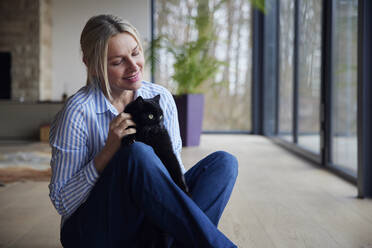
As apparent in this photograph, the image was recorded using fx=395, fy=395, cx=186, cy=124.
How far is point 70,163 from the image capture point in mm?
1172

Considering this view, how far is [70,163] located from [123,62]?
37 centimetres

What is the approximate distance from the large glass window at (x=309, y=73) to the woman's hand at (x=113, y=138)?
264cm

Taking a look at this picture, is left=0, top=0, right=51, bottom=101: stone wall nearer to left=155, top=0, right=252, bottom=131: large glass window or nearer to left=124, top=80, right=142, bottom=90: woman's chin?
left=155, top=0, right=252, bottom=131: large glass window

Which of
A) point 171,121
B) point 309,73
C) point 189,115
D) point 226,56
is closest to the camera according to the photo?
point 171,121

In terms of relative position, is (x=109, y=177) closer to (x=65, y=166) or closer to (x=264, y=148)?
(x=65, y=166)

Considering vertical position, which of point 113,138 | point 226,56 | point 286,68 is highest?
point 226,56

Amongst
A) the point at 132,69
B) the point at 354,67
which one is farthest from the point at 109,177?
the point at 354,67

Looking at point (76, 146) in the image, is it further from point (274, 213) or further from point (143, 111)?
point (274, 213)

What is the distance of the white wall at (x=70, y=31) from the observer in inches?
244

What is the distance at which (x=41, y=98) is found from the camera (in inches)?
233

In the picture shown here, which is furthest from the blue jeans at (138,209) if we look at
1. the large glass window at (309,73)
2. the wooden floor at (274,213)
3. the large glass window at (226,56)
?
the large glass window at (226,56)

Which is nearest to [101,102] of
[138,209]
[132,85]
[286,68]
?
[132,85]

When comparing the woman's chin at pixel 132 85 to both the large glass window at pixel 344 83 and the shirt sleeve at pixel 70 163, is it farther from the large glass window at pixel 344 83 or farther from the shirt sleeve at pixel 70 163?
the large glass window at pixel 344 83

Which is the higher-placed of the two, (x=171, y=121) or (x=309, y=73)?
(x=309, y=73)
